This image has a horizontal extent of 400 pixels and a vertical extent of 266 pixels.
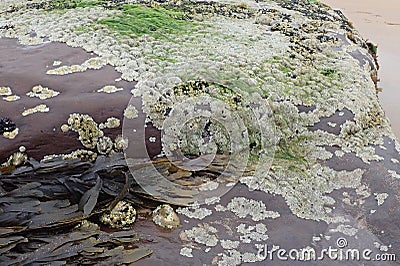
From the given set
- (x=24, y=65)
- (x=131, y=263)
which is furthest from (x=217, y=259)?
(x=24, y=65)

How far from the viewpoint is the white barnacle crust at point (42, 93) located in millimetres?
3223

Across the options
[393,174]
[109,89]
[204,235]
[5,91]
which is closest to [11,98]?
[5,91]

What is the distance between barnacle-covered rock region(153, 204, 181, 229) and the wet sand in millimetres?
4121

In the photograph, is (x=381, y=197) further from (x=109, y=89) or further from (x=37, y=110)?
(x=37, y=110)

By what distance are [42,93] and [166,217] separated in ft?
3.91

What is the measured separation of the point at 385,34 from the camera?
927 centimetres

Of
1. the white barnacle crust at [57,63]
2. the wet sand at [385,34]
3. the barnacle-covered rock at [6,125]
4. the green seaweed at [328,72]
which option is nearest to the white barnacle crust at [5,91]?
the barnacle-covered rock at [6,125]

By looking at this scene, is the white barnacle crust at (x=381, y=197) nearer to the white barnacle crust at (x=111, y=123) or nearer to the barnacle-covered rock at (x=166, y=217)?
the barnacle-covered rock at (x=166, y=217)

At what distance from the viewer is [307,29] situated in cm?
497

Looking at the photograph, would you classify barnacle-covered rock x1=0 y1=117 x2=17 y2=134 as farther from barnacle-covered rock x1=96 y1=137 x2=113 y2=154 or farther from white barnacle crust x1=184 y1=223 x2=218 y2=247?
white barnacle crust x1=184 y1=223 x2=218 y2=247

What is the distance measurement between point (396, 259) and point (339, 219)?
379 mm

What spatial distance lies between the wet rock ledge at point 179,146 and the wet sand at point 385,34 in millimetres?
Result: 2665

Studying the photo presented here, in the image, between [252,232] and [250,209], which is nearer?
[252,232]

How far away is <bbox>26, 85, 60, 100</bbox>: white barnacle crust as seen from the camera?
10.6 ft
